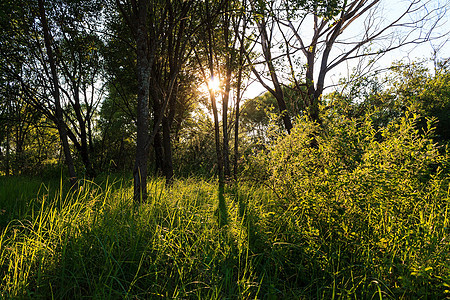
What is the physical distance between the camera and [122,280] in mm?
1937

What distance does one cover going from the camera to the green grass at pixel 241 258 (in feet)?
5.69

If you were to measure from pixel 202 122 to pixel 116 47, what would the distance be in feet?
14.0

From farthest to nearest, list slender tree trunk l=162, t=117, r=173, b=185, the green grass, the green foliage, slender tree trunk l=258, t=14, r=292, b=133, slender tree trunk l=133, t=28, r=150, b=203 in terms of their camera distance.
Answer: slender tree trunk l=258, t=14, r=292, b=133 < slender tree trunk l=162, t=117, r=173, b=185 < slender tree trunk l=133, t=28, r=150, b=203 < the green foliage < the green grass

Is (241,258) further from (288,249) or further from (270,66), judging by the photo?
(270,66)

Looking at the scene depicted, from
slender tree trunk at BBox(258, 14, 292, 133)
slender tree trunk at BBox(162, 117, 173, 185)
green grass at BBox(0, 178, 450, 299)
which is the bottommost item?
green grass at BBox(0, 178, 450, 299)

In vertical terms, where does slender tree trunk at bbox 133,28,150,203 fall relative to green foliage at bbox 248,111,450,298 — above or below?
above

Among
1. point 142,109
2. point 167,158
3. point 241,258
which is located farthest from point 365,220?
point 167,158

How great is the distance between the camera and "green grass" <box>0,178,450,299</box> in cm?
174

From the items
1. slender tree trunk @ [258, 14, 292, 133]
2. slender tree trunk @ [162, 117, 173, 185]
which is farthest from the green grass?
slender tree trunk @ [258, 14, 292, 133]

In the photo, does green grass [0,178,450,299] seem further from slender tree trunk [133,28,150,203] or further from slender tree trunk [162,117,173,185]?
slender tree trunk [162,117,173,185]

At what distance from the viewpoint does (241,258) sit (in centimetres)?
234

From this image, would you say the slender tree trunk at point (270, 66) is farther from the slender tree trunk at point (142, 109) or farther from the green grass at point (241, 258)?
the green grass at point (241, 258)

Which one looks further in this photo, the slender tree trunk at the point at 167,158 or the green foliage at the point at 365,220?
the slender tree trunk at the point at 167,158

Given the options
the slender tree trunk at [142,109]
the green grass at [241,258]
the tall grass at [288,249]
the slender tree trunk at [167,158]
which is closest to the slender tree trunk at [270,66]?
the slender tree trunk at [167,158]
